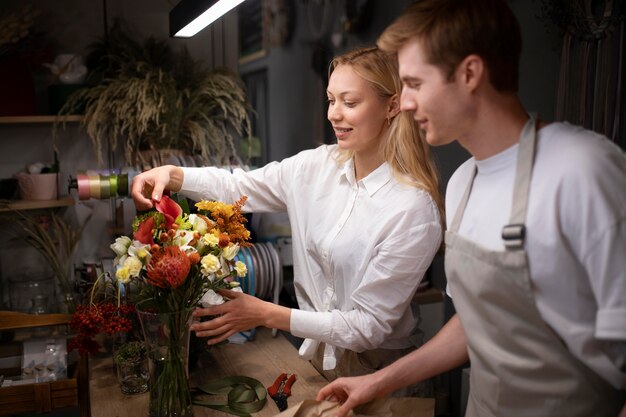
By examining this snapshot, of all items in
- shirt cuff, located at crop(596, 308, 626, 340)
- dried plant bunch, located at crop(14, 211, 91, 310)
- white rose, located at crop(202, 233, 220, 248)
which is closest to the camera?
shirt cuff, located at crop(596, 308, 626, 340)

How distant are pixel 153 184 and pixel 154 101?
935mm

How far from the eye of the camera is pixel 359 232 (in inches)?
74.2

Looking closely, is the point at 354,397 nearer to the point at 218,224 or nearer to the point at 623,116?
the point at 218,224

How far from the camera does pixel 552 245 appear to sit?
1.11m

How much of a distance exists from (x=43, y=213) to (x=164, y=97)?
840 mm

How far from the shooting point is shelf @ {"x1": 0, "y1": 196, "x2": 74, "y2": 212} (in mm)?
2797

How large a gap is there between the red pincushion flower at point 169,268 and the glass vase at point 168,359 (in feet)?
0.34

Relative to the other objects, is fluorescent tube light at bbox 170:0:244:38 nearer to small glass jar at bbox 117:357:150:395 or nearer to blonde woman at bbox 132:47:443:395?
blonde woman at bbox 132:47:443:395

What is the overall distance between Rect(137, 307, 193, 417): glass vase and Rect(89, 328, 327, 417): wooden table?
106mm

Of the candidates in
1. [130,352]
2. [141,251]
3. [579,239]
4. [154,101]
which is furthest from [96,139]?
[579,239]

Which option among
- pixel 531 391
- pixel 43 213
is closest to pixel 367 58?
pixel 531 391

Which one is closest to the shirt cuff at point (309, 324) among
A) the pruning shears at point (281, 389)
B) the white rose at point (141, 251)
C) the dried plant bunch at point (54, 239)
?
the pruning shears at point (281, 389)

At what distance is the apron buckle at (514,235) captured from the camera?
44.8 inches

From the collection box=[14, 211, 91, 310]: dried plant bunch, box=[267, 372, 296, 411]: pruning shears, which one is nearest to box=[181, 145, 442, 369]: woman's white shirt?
box=[267, 372, 296, 411]: pruning shears
